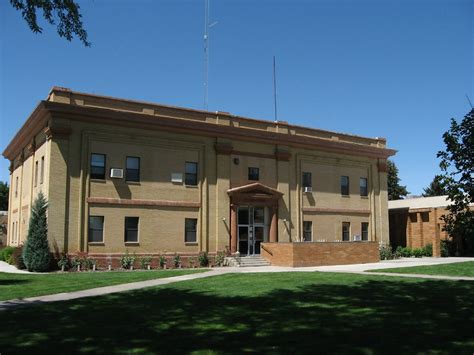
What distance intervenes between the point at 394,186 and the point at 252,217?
4301 cm

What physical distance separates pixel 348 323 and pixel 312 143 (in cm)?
2609

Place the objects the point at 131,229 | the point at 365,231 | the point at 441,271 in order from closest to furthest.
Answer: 1. the point at 441,271
2. the point at 131,229
3. the point at 365,231

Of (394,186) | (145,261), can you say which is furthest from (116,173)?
(394,186)

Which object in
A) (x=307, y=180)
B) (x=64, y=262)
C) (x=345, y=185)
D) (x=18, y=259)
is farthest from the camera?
(x=345, y=185)

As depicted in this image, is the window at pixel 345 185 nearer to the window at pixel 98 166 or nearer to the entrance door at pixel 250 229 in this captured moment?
the entrance door at pixel 250 229

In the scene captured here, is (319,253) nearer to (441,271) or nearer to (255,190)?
(255,190)

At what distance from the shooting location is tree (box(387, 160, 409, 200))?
69.8 m

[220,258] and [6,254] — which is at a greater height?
[6,254]

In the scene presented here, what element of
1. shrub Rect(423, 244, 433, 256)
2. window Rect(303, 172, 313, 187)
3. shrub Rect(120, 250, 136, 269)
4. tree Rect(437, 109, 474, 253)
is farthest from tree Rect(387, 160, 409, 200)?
tree Rect(437, 109, 474, 253)

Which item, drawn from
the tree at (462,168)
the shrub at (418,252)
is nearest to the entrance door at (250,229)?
the shrub at (418,252)

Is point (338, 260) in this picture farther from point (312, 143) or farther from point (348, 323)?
point (348, 323)

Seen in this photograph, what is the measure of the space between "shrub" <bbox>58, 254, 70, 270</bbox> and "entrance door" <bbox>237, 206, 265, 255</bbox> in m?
10.5

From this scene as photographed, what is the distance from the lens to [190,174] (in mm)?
30609

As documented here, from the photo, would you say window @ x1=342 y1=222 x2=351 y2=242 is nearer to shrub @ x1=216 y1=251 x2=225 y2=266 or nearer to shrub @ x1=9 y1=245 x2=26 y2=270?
shrub @ x1=216 y1=251 x2=225 y2=266
